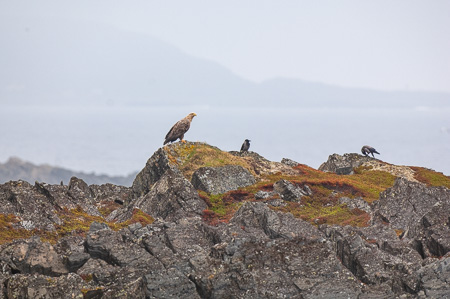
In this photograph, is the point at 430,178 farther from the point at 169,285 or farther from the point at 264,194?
the point at 169,285

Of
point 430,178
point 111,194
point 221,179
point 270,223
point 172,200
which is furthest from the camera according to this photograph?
point 430,178

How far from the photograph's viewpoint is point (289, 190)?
150ft

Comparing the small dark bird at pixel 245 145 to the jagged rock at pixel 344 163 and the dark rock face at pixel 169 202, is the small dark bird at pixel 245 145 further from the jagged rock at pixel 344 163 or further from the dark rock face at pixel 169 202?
the dark rock face at pixel 169 202

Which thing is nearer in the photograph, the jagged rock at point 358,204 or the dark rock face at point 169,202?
the dark rock face at point 169,202

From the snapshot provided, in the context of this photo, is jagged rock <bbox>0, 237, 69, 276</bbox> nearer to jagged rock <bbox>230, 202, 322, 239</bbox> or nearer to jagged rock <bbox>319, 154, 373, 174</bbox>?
jagged rock <bbox>230, 202, 322, 239</bbox>

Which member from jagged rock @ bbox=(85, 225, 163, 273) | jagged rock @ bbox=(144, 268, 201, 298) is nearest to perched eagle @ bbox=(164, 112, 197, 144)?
jagged rock @ bbox=(85, 225, 163, 273)

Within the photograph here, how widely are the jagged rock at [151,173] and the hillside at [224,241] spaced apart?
93mm

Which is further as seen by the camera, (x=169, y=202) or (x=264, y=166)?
(x=264, y=166)

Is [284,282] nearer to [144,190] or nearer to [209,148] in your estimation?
[144,190]

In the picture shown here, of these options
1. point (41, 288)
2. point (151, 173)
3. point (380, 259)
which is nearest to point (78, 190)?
point (151, 173)

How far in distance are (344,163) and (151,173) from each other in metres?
22.1

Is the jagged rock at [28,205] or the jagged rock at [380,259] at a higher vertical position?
the jagged rock at [380,259]

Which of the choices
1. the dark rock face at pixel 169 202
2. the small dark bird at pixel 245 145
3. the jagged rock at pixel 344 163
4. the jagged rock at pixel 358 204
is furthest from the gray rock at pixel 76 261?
the jagged rock at pixel 344 163

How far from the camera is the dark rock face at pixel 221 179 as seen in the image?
46906 millimetres
